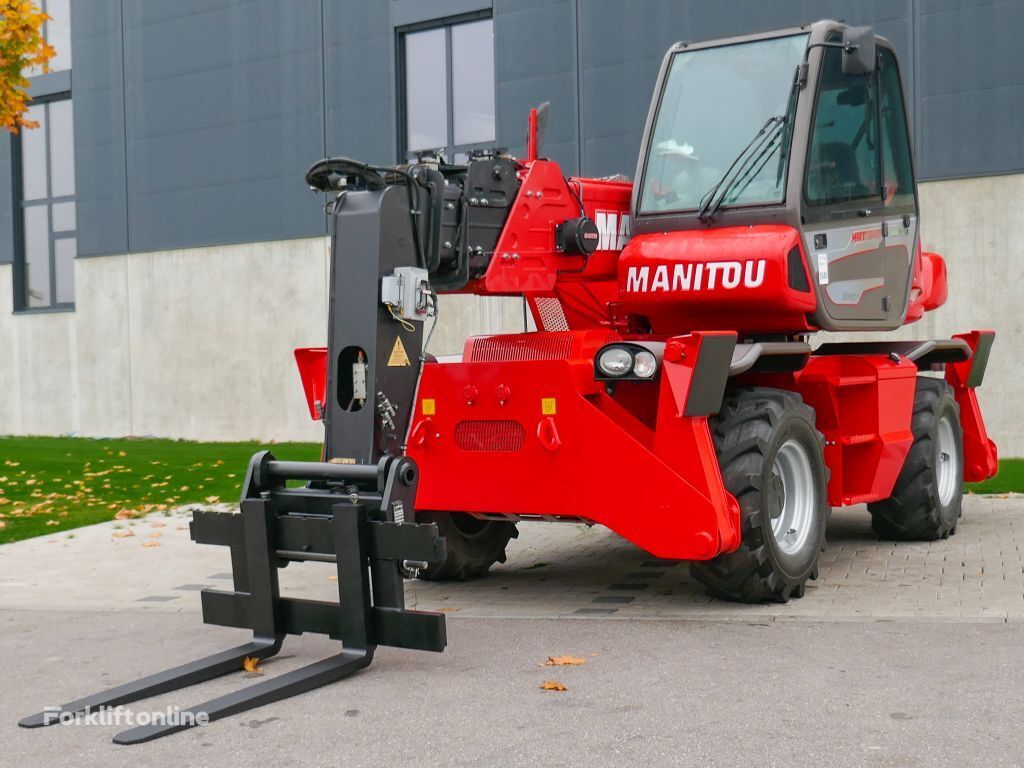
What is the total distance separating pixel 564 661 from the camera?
6480mm

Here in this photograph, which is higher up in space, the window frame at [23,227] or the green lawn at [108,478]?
the window frame at [23,227]

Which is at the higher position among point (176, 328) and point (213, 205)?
point (213, 205)

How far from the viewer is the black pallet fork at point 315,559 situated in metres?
6.13

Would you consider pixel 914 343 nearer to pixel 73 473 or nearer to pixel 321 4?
pixel 73 473

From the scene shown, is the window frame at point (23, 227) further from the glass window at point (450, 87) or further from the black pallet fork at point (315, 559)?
the black pallet fork at point (315, 559)

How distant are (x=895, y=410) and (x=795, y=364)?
1.63 meters

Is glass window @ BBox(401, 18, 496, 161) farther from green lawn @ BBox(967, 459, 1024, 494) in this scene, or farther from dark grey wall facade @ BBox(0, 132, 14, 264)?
green lawn @ BBox(967, 459, 1024, 494)

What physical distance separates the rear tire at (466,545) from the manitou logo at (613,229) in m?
1.96

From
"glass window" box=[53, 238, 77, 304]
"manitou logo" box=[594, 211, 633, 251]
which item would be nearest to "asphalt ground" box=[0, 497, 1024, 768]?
"manitou logo" box=[594, 211, 633, 251]

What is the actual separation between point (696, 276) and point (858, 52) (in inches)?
63.6

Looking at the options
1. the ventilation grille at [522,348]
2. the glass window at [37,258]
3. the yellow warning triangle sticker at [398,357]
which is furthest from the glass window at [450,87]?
the yellow warning triangle sticker at [398,357]

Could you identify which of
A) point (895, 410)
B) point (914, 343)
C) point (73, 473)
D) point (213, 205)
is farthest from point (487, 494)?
point (213, 205)

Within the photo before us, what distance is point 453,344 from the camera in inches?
819

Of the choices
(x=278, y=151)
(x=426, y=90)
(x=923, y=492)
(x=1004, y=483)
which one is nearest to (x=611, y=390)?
(x=923, y=492)
